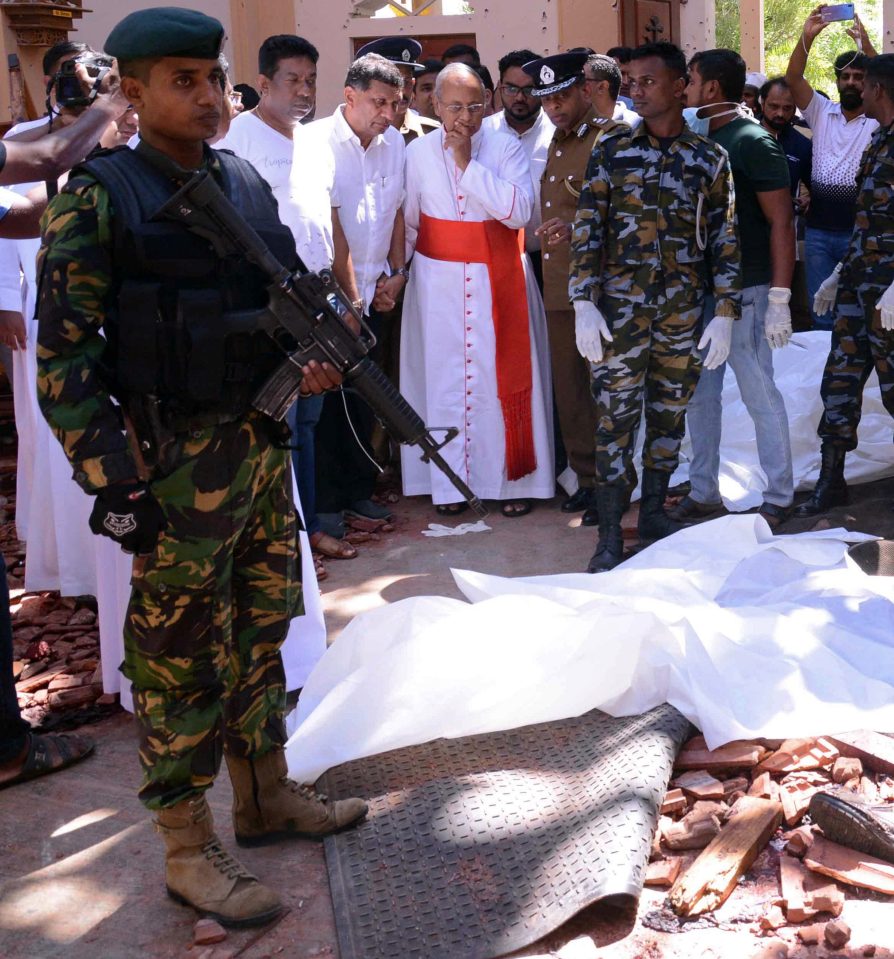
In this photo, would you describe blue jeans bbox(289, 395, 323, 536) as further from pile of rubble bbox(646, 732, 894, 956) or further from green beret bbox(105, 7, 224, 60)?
green beret bbox(105, 7, 224, 60)

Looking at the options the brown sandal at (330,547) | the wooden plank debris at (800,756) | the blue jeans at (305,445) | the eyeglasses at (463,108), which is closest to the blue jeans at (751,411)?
the eyeglasses at (463,108)

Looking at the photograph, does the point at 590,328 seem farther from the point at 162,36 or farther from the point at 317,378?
the point at 162,36

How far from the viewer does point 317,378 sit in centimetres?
288

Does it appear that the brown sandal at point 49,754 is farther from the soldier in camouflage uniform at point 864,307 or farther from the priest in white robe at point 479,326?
the soldier in camouflage uniform at point 864,307

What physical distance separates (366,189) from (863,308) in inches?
95.6

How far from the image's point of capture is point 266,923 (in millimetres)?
2803

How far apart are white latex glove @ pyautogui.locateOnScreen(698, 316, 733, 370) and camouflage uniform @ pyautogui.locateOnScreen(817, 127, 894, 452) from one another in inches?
26.8

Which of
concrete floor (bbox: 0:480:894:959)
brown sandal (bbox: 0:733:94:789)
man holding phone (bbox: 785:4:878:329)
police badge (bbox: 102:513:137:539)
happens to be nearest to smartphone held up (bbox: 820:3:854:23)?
man holding phone (bbox: 785:4:878:329)

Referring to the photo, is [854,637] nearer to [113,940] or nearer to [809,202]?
[113,940]

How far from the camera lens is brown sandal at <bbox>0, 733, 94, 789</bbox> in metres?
3.60

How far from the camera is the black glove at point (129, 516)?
254cm

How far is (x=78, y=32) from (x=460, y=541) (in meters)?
8.11

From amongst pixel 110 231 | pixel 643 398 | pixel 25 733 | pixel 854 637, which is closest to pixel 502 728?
pixel 854 637

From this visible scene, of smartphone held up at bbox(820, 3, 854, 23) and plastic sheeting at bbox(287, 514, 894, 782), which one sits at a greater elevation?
smartphone held up at bbox(820, 3, 854, 23)
